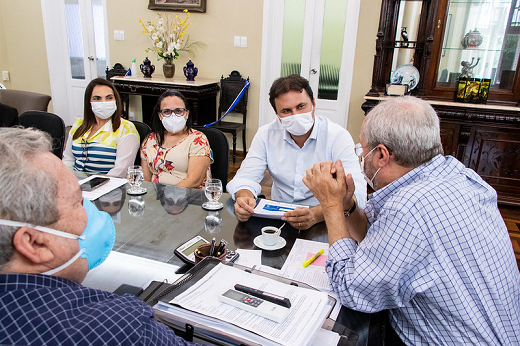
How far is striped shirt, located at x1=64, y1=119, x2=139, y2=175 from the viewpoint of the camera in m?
2.07

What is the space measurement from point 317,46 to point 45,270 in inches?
158

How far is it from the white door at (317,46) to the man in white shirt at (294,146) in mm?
2524

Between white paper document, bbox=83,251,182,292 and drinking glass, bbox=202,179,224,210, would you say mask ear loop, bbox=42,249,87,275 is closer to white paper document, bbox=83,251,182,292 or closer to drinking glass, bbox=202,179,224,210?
white paper document, bbox=83,251,182,292

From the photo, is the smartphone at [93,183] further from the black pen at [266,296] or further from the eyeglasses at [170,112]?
the black pen at [266,296]

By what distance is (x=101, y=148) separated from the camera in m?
2.07

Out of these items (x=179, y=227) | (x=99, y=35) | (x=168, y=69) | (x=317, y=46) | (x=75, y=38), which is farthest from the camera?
(x=75, y=38)

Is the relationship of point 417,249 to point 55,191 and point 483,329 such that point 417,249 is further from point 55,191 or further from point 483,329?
point 55,191

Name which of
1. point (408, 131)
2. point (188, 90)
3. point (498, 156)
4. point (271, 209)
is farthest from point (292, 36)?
point (408, 131)

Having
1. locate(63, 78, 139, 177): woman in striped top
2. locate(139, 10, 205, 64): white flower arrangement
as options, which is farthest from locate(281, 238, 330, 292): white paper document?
locate(139, 10, 205, 64): white flower arrangement

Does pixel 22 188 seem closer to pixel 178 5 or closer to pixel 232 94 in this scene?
pixel 232 94

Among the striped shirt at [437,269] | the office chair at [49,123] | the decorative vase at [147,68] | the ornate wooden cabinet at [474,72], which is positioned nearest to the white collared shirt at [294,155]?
the striped shirt at [437,269]

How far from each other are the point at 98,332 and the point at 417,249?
0.70m

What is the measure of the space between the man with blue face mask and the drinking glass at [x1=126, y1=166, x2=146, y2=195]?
90 centimetres

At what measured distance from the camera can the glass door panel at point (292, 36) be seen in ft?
13.5
